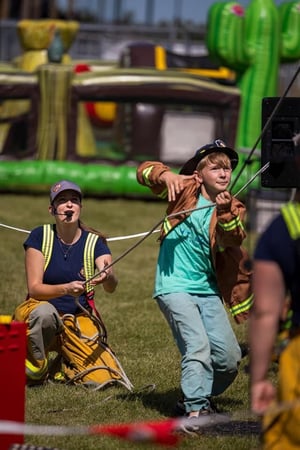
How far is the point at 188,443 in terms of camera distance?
563 centimetres

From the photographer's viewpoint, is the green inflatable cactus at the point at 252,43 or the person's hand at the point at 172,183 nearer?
the person's hand at the point at 172,183

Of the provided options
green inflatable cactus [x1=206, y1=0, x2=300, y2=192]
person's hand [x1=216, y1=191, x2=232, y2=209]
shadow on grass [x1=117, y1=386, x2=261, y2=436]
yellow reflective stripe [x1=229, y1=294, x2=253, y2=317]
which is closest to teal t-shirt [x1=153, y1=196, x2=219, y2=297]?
yellow reflective stripe [x1=229, y1=294, x2=253, y2=317]

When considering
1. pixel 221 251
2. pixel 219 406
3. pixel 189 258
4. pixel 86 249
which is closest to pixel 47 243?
pixel 86 249

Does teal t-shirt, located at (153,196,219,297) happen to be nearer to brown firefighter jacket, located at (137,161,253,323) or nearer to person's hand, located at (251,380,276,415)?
brown firefighter jacket, located at (137,161,253,323)

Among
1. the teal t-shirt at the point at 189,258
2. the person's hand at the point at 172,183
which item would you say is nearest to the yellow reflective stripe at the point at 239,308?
the teal t-shirt at the point at 189,258

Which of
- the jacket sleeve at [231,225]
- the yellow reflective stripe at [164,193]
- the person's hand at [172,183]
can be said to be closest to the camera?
the jacket sleeve at [231,225]

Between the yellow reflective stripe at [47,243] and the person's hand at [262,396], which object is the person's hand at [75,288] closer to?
the yellow reflective stripe at [47,243]

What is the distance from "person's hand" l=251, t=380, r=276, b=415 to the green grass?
143 cm

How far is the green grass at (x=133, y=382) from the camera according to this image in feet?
18.8

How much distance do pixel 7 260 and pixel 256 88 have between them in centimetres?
702

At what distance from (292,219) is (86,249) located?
3.09m

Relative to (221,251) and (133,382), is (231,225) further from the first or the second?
(133,382)

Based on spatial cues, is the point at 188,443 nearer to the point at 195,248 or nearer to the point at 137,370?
the point at 195,248

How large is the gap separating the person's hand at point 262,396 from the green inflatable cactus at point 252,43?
534 inches
